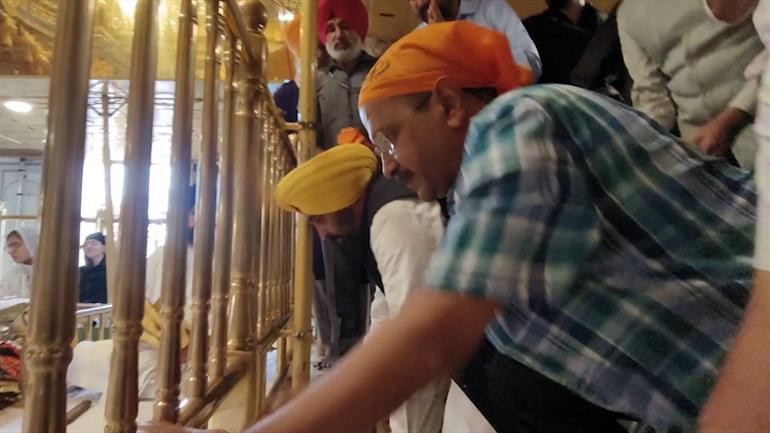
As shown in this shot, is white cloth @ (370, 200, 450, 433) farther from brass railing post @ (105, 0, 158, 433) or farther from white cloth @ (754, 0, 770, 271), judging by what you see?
white cloth @ (754, 0, 770, 271)

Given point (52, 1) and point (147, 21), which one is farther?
point (147, 21)

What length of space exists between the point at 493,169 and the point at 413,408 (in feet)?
3.36

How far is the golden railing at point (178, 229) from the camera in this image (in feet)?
1.72

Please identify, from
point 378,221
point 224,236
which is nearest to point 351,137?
point 378,221

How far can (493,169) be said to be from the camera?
483 millimetres

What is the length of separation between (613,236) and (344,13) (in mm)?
1949


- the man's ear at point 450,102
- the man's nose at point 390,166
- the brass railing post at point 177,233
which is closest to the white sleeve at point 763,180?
the man's ear at point 450,102

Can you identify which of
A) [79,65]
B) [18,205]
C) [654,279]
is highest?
[18,205]

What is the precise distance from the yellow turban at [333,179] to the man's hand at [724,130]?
755 millimetres

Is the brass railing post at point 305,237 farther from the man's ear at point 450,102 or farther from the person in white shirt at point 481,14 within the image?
the man's ear at point 450,102

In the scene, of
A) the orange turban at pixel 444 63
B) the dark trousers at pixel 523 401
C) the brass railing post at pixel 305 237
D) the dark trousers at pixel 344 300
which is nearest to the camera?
the orange turban at pixel 444 63

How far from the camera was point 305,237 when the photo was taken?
1.96 m

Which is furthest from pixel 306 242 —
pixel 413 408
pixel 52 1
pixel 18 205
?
pixel 18 205

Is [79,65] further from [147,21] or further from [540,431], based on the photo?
[540,431]
